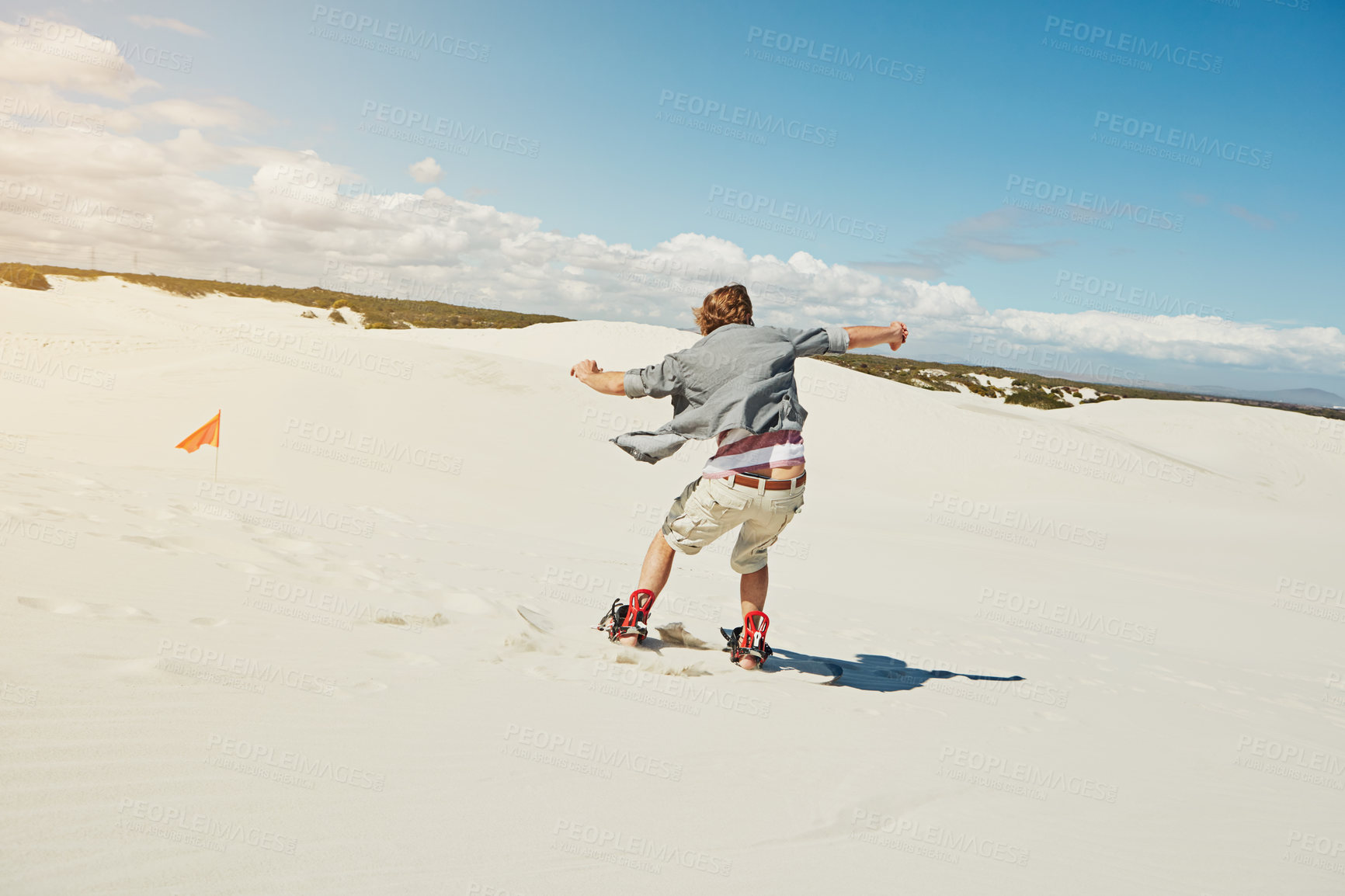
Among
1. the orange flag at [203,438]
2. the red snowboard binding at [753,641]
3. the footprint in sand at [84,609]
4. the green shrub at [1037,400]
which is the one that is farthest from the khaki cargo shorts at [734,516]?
the green shrub at [1037,400]

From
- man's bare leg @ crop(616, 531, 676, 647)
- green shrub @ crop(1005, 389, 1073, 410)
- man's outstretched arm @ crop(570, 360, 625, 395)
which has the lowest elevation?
man's bare leg @ crop(616, 531, 676, 647)

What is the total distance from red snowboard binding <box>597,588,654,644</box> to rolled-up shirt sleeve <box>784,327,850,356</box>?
1.50m

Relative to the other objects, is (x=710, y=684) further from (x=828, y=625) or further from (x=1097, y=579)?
(x=1097, y=579)

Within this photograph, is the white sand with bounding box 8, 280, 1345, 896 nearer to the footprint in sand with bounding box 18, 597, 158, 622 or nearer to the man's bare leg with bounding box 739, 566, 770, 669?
the footprint in sand with bounding box 18, 597, 158, 622

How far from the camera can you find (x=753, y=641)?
13.1 ft

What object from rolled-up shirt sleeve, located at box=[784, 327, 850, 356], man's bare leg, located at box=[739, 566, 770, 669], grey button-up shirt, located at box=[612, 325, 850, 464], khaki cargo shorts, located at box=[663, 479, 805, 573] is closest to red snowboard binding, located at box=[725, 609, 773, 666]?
man's bare leg, located at box=[739, 566, 770, 669]

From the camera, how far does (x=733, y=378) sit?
3.66m

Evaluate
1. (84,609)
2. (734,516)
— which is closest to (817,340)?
(734,516)

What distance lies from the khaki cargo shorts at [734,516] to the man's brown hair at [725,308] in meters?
0.83

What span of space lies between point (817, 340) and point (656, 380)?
833 millimetres

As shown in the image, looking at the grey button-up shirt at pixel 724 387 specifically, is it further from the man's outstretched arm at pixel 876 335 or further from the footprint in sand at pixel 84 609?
the footprint in sand at pixel 84 609

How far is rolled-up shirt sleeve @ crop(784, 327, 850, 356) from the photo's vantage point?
379cm

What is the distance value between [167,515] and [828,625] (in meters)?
4.68

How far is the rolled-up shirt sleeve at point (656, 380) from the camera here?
12.0ft
